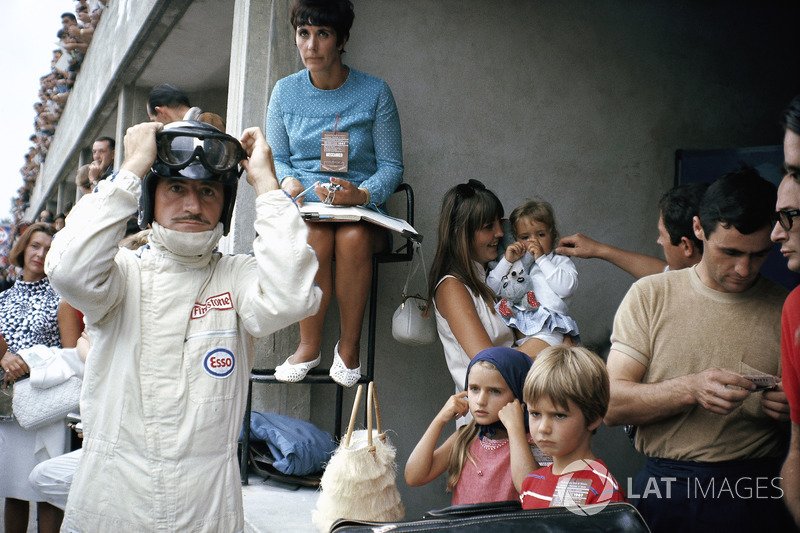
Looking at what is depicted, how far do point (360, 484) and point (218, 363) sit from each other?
2.54 ft

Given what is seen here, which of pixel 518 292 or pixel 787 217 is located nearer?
pixel 787 217

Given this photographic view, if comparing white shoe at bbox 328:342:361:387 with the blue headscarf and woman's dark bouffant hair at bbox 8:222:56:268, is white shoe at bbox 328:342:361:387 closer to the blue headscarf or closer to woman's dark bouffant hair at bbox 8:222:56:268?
the blue headscarf

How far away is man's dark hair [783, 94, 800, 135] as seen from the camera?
5.61 feet

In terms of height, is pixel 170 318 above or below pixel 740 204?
below

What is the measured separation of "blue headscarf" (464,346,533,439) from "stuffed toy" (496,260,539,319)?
954 mm

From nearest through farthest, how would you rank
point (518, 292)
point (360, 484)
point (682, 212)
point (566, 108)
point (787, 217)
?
1. point (787, 217)
2. point (360, 484)
3. point (682, 212)
4. point (518, 292)
5. point (566, 108)

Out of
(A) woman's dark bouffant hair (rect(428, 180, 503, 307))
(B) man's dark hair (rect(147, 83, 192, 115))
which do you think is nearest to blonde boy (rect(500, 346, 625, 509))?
(A) woman's dark bouffant hair (rect(428, 180, 503, 307))

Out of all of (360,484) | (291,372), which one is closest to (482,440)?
(360,484)

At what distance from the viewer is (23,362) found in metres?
3.97

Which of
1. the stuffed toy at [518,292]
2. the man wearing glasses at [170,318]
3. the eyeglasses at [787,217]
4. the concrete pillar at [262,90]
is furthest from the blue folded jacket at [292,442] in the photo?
the eyeglasses at [787,217]

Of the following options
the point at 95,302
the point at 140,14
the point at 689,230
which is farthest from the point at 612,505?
the point at 140,14

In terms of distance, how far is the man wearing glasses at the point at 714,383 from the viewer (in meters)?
2.19

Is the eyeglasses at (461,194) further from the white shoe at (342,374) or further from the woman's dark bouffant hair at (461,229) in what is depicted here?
the white shoe at (342,374)

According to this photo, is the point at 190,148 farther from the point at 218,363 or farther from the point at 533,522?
the point at 533,522
